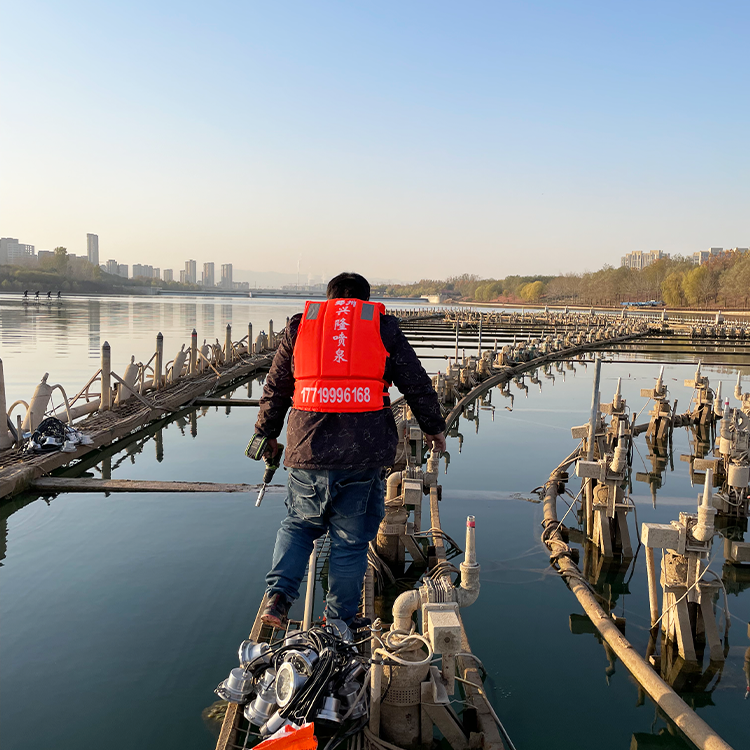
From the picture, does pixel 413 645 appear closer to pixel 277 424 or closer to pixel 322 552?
pixel 277 424

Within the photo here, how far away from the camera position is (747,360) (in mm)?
35156

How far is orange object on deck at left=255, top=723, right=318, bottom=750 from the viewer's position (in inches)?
114

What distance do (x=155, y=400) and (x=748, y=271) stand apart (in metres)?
88.8

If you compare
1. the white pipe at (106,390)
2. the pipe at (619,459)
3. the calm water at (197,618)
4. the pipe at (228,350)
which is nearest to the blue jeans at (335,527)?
the calm water at (197,618)

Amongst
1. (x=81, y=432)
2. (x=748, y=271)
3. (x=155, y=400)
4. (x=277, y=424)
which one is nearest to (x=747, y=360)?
(x=155, y=400)

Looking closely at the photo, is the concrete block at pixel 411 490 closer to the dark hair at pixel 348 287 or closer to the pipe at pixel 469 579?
the pipe at pixel 469 579

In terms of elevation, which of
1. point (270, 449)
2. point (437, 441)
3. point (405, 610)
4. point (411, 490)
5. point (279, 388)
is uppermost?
point (279, 388)

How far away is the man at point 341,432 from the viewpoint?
361cm

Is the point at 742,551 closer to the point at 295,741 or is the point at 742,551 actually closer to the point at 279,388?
the point at 279,388

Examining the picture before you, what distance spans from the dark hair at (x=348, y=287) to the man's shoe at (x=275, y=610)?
183cm

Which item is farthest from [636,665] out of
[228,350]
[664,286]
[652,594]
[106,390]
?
[664,286]

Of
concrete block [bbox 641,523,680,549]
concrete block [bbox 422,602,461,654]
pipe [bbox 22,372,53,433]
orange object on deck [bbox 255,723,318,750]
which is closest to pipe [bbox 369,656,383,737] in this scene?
concrete block [bbox 422,602,461,654]

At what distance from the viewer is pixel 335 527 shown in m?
3.75

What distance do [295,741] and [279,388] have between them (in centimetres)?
192
